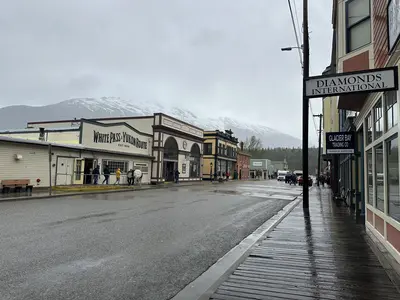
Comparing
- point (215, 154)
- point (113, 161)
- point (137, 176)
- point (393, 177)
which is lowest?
point (137, 176)

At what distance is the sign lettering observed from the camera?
29977 millimetres

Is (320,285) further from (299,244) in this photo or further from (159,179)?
(159,179)

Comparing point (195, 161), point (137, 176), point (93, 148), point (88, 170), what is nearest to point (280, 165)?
point (195, 161)

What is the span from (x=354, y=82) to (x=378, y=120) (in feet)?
4.65

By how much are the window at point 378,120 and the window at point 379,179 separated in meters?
0.27

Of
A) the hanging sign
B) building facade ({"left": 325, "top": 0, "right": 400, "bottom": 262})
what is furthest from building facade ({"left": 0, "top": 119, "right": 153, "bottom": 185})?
the hanging sign

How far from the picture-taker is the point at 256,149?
109000mm

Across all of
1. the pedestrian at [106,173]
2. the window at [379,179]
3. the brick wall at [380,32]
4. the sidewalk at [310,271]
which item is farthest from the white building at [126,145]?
the brick wall at [380,32]

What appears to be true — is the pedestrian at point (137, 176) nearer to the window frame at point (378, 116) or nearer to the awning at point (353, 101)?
the awning at point (353, 101)

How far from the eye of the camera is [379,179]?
7.07 m

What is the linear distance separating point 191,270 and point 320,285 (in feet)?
6.58

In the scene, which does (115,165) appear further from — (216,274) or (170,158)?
(216,274)

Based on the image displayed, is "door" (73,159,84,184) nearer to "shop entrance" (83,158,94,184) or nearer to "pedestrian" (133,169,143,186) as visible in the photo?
"shop entrance" (83,158,94,184)

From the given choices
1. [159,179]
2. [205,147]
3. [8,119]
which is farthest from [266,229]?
[8,119]
